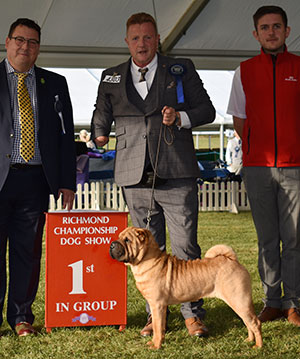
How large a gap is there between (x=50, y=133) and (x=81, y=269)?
886mm

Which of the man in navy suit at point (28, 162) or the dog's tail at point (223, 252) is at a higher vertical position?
the man in navy suit at point (28, 162)

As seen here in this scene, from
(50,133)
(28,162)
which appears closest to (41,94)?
(50,133)

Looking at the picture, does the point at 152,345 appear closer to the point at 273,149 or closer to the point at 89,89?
the point at 273,149

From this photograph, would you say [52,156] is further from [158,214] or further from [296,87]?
[296,87]

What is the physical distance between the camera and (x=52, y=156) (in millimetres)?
3352

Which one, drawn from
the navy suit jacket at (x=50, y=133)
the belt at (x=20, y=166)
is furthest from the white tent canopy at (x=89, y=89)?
the belt at (x=20, y=166)

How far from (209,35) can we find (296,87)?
487cm

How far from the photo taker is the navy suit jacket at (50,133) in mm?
3205

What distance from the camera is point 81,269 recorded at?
3.44 m

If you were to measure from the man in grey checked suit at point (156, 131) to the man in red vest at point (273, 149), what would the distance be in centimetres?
38

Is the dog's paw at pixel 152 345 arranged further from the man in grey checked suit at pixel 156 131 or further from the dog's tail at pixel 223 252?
the dog's tail at pixel 223 252

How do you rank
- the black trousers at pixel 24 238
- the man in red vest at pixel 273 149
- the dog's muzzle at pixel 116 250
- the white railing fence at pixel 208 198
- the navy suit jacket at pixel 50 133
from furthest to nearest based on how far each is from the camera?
the white railing fence at pixel 208 198 < the man in red vest at pixel 273 149 < the black trousers at pixel 24 238 < the navy suit jacket at pixel 50 133 < the dog's muzzle at pixel 116 250

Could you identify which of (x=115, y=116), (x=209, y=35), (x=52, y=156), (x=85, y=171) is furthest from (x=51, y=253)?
(x=85, y=171)

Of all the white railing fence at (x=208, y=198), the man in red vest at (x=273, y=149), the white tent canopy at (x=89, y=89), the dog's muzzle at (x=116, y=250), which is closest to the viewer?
the dog's muzzle at (x=116, y=250)
